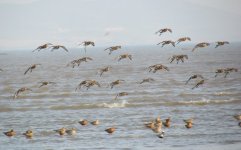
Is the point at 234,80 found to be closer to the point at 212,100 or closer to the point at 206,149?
the point at 212,100

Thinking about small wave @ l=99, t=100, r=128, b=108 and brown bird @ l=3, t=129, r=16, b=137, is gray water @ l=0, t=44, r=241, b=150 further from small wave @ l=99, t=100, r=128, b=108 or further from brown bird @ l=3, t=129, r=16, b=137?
brown bird @ l=3, t=129, r=16, b=137

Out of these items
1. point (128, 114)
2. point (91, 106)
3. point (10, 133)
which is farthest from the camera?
point (91, 106)

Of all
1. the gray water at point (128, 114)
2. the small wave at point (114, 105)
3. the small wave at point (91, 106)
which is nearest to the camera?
the gray water at point (128, 114)

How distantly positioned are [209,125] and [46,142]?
1337 cm

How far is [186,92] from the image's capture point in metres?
71.4

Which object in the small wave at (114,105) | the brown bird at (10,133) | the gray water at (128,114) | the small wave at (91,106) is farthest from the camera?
the small wave at (91,106)

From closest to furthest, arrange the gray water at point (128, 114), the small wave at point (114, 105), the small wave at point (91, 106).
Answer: the gray water at point (128, 114) < the small wave at point (114, 105) < the small wave at point (91, 106)

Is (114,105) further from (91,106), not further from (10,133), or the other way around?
(10,133)

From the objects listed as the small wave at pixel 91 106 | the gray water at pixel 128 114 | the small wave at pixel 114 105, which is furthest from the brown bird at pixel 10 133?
the small wave at pixel 114 105

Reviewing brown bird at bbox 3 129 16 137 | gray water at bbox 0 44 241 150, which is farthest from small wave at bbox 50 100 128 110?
brown bird at bbox 3 129 16 137

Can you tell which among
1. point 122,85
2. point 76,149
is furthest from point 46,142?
point 122,85

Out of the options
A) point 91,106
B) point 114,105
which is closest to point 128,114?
point 114,105

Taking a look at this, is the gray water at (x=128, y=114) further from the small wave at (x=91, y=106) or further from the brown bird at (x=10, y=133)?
the brown bird at (x=10, y=133)

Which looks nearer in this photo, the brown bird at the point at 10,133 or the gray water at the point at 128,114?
the brown bird at the point at 10,133
